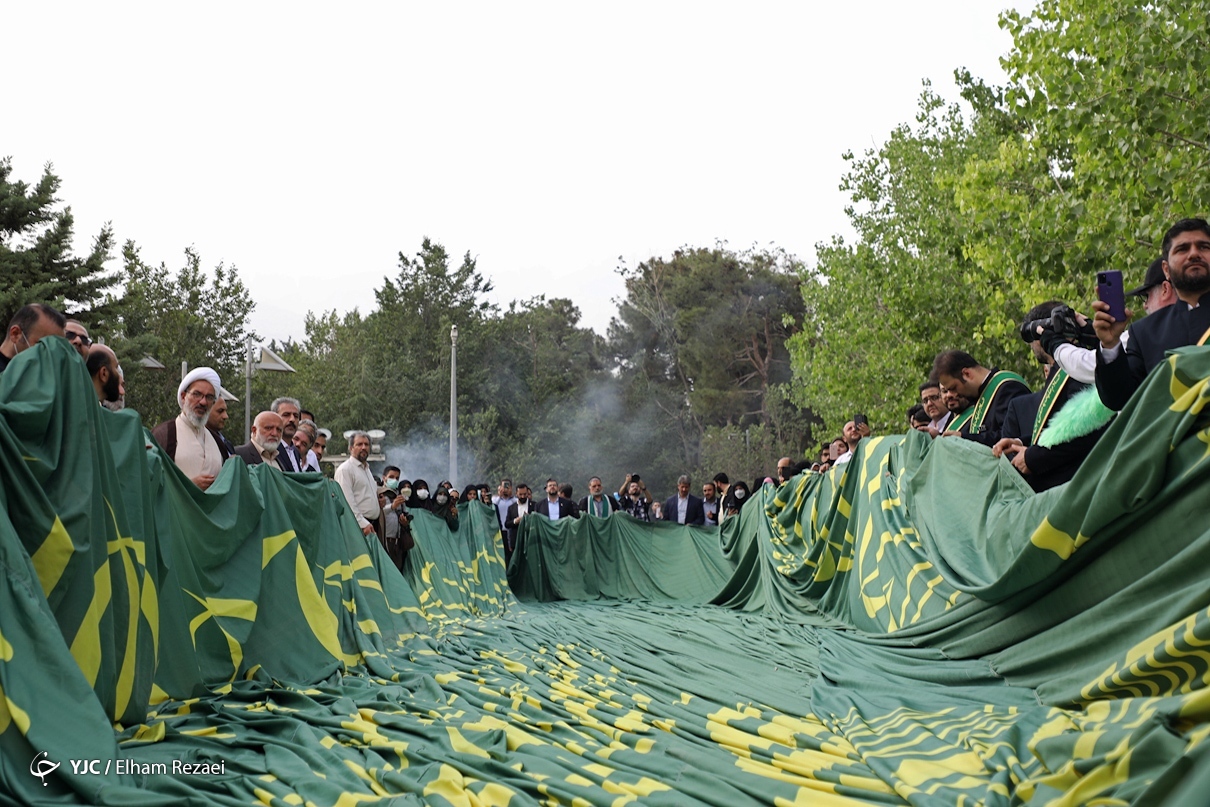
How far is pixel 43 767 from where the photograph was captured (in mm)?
3488

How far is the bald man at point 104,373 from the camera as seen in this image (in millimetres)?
5738

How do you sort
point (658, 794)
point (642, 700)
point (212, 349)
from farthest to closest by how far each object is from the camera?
point (212, 349)
point (642, 700)
point (658, 794)

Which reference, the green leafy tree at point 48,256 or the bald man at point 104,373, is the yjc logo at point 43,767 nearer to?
the bald man at point 104,373

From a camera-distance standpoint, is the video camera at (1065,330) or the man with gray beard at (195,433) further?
the man with gray beard at (195,433)

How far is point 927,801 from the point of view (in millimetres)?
3322

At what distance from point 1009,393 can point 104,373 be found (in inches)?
225

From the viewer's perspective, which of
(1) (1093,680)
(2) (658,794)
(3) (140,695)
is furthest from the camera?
(3) (140,695)

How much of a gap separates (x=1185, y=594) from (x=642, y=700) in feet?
9.12

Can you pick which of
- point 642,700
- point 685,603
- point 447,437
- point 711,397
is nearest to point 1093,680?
point 642,700

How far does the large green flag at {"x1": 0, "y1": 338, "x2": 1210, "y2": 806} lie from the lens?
3555 millimetres

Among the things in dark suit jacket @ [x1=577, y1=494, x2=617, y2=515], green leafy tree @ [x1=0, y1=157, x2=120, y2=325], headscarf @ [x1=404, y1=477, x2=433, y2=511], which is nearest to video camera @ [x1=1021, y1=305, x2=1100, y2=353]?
headscarf @ [x1=404, y1=477, x2=433, y2=511]

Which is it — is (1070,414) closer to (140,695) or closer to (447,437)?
(140,695)

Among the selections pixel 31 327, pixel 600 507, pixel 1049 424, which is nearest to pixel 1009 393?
pixel 1049 424

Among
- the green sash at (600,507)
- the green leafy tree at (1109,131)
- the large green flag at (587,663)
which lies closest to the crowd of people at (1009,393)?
the large green flag at (587,663)
